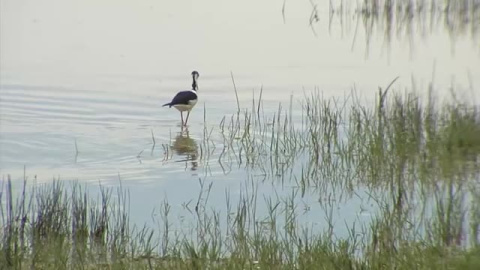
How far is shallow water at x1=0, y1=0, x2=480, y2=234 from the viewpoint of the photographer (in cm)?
756

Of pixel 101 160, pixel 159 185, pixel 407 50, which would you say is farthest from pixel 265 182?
pixel 407 50

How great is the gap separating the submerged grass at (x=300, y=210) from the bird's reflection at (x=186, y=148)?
0.35 ft

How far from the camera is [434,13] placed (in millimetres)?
15484

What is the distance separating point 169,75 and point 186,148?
3.42 m

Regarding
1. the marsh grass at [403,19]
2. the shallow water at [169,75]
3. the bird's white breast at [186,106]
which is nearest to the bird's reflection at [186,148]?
the shallow water at [169,75]

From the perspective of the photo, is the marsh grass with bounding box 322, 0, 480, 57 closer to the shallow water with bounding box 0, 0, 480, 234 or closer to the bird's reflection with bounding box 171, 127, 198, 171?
the shallow water with bounding box 0, 0, 480, 234

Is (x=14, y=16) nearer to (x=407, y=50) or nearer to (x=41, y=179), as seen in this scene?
(x=407, y=50)

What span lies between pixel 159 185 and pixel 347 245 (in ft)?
7.92

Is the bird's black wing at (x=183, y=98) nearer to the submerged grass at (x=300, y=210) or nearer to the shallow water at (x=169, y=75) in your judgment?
the shallow water at (x=169, y=75)

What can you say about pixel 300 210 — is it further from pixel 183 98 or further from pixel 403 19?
pixel 403 19

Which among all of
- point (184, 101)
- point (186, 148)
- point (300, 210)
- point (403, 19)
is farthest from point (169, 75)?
point (300, 210)

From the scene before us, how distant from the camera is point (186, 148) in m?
8.48

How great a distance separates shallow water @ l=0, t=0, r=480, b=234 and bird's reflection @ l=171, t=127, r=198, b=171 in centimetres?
1

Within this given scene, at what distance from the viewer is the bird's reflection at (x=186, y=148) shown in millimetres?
8008
